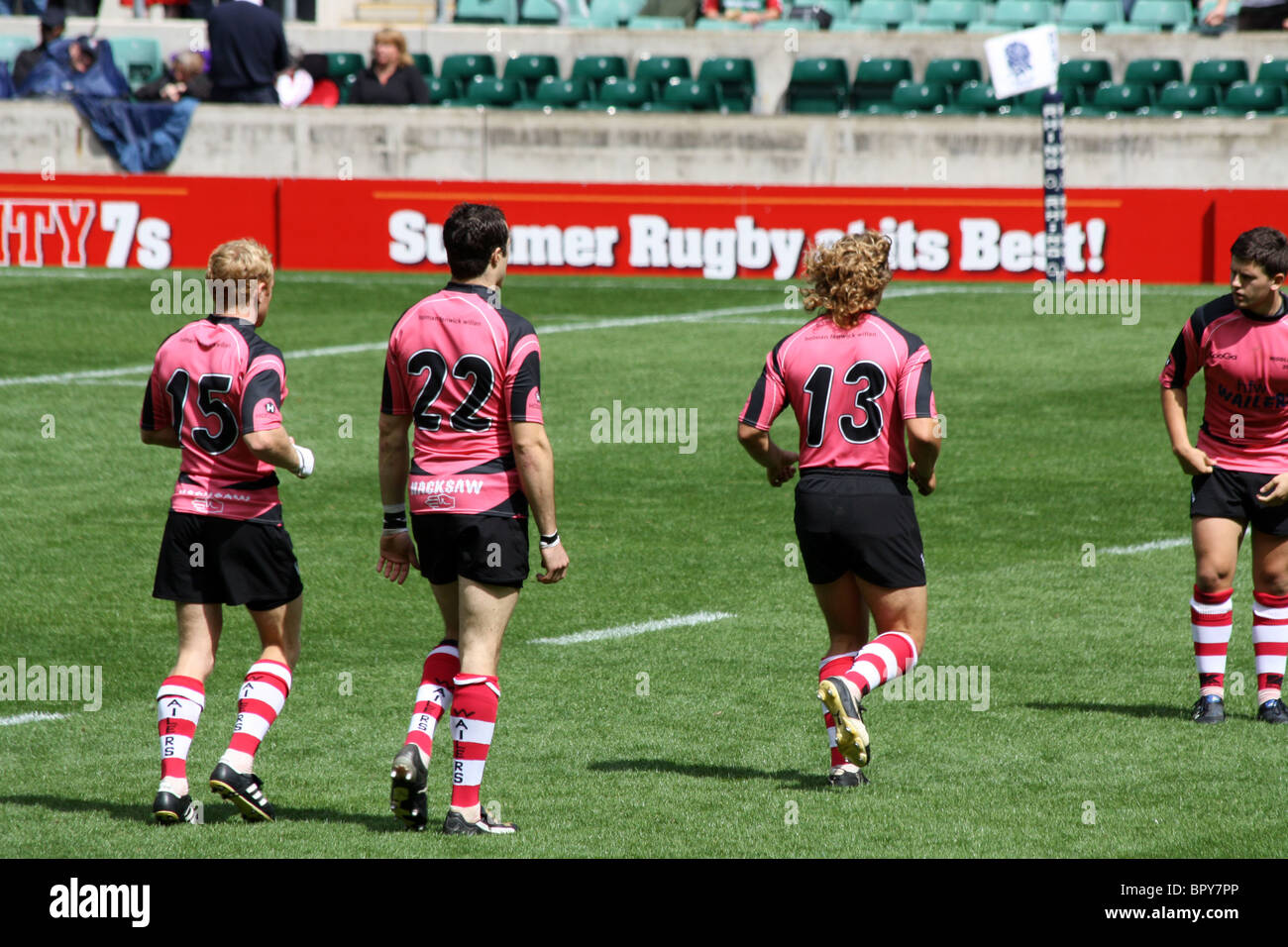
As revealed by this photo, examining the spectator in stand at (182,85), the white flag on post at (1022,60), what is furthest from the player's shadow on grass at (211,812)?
the spectator in stand at (182,85)

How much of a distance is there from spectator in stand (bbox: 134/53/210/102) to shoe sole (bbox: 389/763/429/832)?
23255 mm

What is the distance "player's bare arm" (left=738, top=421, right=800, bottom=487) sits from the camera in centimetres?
689

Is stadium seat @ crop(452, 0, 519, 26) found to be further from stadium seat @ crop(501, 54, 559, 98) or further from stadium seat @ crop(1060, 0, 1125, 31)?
stadium seat @ crop(1060, 0, 1125, 31)

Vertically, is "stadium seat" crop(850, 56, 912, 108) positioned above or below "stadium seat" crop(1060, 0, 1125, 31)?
below

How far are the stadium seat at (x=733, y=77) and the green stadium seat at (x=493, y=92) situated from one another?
3.16 meters

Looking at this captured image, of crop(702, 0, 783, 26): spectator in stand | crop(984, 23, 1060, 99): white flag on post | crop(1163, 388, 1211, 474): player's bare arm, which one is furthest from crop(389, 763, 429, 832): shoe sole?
crop(702, 0, 783, 26): spectator in stand

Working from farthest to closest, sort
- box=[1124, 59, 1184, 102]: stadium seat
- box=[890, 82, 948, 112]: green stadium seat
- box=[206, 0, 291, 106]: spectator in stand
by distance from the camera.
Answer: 1. box=[890, 82, 948, 112]: green stadium seat
2. box=[1124, 59, 1184, 102]: stadium seat
3. box=[206, 0, 291, 106]: spectator in stand

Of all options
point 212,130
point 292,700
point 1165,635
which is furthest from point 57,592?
point 212,130

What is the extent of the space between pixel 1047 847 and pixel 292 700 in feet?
12.2

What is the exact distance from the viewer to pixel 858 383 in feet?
21.9

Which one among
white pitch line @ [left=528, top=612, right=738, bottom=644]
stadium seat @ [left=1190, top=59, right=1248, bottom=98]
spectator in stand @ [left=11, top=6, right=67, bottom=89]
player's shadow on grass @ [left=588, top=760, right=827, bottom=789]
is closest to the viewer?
A: player's shadow on grass @ [left=588, top=760, right=827, bottom=789]

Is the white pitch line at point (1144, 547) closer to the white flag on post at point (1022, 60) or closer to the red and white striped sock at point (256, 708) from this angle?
the red and white striped sock at point (256, 708)

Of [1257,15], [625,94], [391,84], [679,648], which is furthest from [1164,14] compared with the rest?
[679,648]
